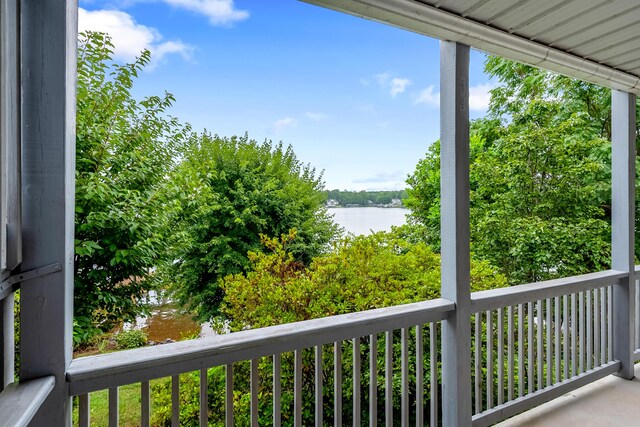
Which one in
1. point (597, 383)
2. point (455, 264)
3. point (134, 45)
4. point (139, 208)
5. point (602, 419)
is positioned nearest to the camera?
point (455, 264)

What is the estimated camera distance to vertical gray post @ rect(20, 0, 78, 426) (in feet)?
3.26

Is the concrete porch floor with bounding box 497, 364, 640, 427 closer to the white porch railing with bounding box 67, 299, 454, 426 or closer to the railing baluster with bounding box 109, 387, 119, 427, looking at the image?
the white porch railing with bounding box 67, 299, 454, 426

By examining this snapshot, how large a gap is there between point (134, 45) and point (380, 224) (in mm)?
3342

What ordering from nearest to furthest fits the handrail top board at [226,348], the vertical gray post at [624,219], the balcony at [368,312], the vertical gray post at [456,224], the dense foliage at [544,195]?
1. the balcony at [368,312]
2. the handrail top board at [226,348]
3. the vertical gray post at [456,224]
4. the vertical gray post at [624,219]
5. the dense foliage at [544,195]

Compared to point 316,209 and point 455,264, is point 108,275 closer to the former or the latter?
point 455,264

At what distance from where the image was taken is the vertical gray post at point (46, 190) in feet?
3.26

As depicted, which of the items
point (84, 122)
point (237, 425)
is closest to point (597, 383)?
point (237, 425)

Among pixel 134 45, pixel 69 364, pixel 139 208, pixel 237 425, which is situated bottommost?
pixel 237 425

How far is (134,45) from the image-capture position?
376 centimetres

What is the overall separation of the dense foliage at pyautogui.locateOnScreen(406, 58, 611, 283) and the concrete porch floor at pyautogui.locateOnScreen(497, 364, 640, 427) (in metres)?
2.19

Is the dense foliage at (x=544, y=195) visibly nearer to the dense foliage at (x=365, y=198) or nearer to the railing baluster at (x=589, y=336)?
the dense foliage at (x=365, y=198)

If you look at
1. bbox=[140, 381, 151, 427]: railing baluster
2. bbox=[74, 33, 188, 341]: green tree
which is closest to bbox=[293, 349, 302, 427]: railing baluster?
bbox=[140, 381, 151, 427]: railing baluster

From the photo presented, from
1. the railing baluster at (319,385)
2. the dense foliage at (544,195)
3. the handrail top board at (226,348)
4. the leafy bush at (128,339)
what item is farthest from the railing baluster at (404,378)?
the dense foliage at (544,195)

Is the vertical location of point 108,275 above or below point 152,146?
below
